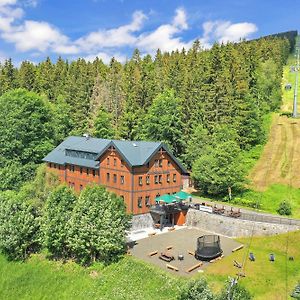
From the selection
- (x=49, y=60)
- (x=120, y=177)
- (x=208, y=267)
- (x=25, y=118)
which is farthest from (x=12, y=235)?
(x=49, y=60)

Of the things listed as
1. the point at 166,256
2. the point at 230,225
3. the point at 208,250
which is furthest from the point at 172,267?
the point at 230,225

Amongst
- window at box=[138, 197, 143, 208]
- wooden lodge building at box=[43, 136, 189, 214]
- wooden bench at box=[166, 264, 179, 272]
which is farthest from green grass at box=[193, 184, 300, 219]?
wooden bench at box=[166, 264, 179, 272]

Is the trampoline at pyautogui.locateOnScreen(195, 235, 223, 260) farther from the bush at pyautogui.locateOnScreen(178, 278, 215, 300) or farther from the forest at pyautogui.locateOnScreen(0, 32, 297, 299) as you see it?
the bush at pyautogui.locateOnScreen(178, 278, 215, 300)

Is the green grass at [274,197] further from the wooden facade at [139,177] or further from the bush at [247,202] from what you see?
the wooden facade at [139,177]

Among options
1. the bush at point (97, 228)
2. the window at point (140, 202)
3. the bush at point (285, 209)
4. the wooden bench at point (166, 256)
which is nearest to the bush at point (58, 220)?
the bush at point (97, 228)

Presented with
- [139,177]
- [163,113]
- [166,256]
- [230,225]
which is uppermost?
[163,113]

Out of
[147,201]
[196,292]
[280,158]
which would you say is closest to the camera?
[196,292]

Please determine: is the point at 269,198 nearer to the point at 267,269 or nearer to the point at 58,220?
the point at 267,269
